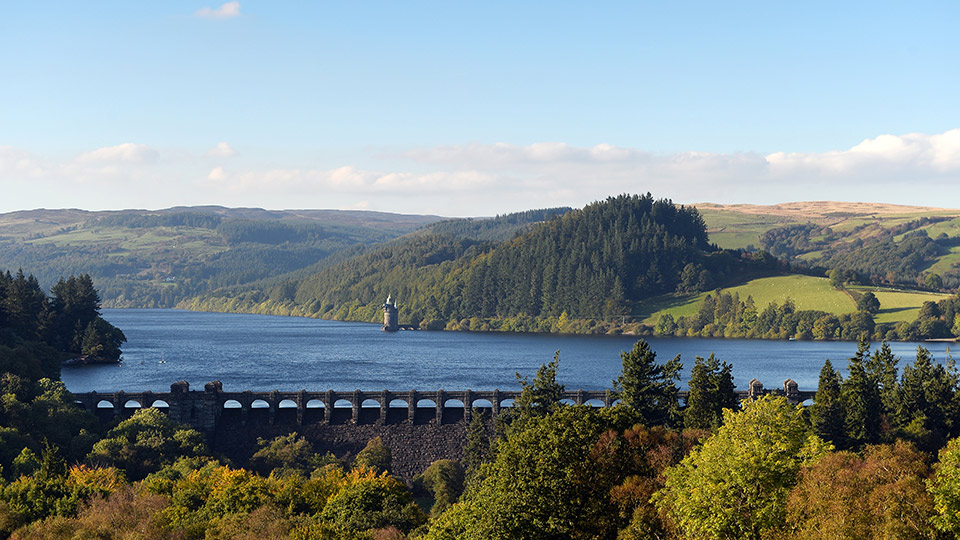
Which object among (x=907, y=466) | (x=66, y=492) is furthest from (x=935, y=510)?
(x=66, y=492)

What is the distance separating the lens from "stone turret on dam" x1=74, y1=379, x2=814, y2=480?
10912cm

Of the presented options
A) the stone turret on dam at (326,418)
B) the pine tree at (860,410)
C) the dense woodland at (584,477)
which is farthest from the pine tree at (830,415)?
the stone turret on dam at (326,418)

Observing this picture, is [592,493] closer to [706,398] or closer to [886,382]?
[706,398]

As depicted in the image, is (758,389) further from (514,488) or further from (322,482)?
(514,488)

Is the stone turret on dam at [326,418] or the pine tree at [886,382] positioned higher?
the pine tree at [886,382]

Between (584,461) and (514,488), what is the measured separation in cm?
440

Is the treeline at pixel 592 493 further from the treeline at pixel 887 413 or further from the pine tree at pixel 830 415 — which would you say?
the pine tree at pixel 830 415

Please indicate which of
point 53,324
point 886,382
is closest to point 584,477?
point 886,382

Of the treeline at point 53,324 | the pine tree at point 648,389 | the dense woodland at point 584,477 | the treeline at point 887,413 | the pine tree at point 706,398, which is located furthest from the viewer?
the treeline at point 53,324

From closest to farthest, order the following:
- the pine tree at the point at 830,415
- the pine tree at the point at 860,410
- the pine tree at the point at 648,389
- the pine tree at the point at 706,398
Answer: the pine tree at the point at 706,398
the pine tree at the point at 648,389
the pine tree at the point at 830,415
the pine tree at the point at 860,410

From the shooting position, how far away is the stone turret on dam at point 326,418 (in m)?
109

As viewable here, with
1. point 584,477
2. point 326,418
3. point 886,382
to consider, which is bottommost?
point 326,418

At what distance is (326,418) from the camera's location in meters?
113

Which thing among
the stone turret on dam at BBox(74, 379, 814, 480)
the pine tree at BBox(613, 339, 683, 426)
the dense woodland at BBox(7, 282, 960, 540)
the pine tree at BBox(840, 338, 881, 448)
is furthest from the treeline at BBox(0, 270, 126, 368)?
the pine tree at BBox(840, 338, 881, 448)
